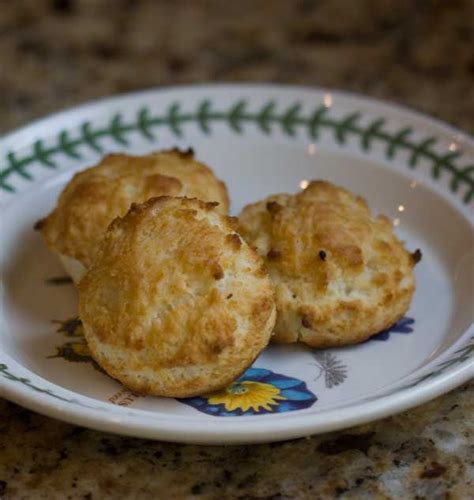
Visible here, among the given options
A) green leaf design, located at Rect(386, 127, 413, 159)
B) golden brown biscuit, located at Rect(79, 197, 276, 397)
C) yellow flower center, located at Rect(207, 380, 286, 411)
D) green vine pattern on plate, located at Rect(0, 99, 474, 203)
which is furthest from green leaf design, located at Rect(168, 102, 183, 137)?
yellow flower center, located at Rect(207, 380, 286, 411)

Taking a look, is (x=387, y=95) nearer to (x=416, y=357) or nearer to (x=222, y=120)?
(x=222, y=120)

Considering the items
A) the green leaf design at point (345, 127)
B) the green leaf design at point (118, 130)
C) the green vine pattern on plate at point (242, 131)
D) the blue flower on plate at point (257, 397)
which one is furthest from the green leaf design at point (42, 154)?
the blue flower on plate at point (257, 397)

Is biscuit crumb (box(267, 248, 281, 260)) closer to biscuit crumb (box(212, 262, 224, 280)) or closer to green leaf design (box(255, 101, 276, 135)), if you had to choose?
biscuit crumb (box(212, 262, 224, 280))

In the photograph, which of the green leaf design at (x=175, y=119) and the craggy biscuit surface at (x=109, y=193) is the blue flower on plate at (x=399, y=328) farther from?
the green leaf design at (x=175, y=119)

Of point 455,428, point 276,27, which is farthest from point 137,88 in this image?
point 455,428

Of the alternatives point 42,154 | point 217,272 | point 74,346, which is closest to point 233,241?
point 217,272

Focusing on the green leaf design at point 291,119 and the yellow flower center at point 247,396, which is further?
the green leaf design at point 291,119

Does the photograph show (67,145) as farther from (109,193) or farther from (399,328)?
(399,328)
